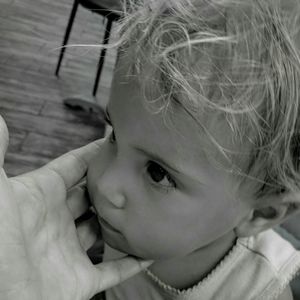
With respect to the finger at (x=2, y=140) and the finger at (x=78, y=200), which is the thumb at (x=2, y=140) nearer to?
the finger at (x=2, y=140)

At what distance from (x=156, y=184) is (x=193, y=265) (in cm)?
31

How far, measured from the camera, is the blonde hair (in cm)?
65

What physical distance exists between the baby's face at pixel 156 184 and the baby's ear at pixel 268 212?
31 mm

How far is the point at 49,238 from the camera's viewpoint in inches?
33.5

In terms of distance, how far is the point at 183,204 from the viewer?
75 centimetres

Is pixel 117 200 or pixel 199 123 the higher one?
pixel 199 123

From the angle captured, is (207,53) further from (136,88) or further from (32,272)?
(32,272)

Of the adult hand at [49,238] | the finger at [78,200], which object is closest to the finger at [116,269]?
the adult hand at [49,238]

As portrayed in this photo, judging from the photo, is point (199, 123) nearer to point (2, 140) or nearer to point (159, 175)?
point (159, 175)

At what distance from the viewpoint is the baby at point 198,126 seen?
0.65 metres

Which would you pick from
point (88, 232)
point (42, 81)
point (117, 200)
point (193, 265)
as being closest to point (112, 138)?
point (117, 200)

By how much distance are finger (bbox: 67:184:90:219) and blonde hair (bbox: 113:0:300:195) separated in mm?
318

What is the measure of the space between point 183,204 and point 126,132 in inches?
5.3

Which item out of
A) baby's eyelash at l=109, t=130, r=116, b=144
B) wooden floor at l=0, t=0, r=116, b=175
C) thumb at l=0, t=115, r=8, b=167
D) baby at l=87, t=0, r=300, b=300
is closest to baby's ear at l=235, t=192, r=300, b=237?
baby at l=87, t=0, r=300, b=300
